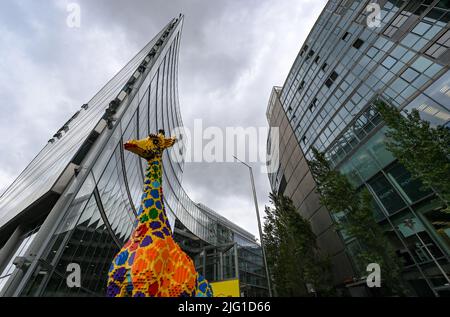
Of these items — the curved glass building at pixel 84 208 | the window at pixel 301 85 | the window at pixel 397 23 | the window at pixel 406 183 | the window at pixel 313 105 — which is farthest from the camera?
the window at pixel 301 85

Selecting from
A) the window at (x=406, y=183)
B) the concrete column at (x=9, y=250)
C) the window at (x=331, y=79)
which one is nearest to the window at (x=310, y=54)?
the window at (x=331, y=79)

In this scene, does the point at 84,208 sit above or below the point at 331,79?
below

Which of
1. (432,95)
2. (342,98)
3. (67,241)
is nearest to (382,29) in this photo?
(342,98)

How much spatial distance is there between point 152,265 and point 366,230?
1181 cm

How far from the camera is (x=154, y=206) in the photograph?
607 centimetres

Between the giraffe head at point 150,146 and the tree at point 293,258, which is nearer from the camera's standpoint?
the giraffe head at point 150,146

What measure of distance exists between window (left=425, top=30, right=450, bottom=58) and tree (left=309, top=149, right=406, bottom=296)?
896cm

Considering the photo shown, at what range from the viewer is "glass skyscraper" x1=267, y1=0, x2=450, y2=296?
11633mm

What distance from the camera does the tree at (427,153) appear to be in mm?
8523

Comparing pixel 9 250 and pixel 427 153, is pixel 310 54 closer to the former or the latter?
pixel 427 153

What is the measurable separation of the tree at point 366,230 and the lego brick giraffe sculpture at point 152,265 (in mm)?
9648

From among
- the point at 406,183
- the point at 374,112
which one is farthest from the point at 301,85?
the point at 406,183

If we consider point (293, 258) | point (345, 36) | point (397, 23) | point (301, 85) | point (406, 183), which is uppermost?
point (301, 85)

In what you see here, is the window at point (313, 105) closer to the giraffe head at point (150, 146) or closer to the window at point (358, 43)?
the window at point (358, 43)
